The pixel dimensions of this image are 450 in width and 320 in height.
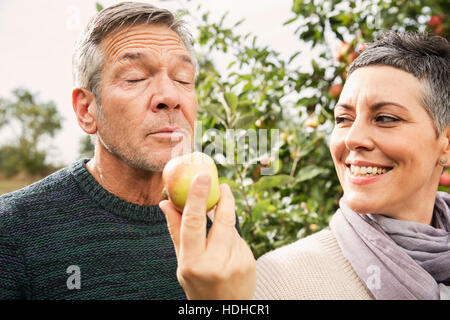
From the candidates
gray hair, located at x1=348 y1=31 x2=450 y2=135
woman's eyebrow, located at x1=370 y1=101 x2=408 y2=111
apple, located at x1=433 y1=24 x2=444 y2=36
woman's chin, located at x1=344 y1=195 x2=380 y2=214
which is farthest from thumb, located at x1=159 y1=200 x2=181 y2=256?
apple, located at x1=433 y1=24 x2=444 y2=36

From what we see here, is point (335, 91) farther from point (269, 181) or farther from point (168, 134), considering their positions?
point (168, 134)

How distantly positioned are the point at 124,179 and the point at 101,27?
0.55 m

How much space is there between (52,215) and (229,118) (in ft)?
2.69

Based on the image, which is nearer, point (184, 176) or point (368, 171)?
point (184, 176)

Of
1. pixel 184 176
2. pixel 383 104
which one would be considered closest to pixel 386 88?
pixel 383 104

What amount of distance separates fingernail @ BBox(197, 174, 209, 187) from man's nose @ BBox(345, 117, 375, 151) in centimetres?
54

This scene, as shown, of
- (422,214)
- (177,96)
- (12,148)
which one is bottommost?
(422,214)

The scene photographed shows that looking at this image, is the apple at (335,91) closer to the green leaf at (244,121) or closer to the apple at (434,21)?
the green leaf at (244,121)

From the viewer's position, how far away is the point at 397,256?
1150 mm

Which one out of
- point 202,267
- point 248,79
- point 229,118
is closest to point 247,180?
point 229,118
